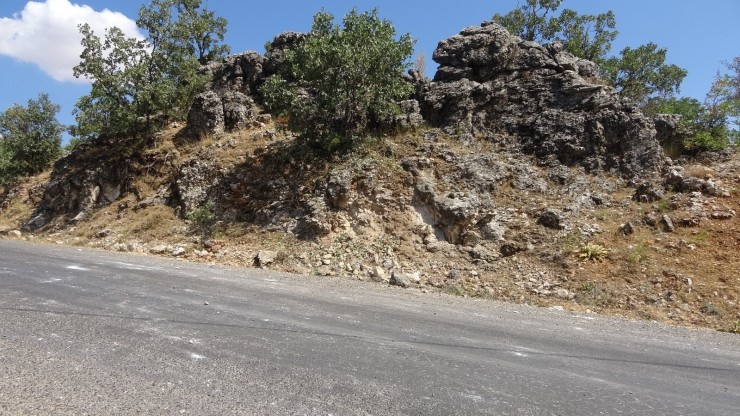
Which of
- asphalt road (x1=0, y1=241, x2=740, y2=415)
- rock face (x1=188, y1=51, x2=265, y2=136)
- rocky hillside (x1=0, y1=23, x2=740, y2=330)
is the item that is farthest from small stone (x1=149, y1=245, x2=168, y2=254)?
rock face (x1=188, y1=51, x2=265, y2=136)

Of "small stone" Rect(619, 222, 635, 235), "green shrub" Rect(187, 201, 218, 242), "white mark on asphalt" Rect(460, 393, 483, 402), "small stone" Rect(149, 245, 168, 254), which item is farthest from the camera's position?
"green shrub" Rect(187, 201, 218, 242)

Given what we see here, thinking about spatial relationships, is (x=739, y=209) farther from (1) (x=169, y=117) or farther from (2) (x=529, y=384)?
(1) (x=169, y=117)

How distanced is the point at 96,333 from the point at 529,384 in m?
4.24

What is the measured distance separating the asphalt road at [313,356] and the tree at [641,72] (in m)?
16.2

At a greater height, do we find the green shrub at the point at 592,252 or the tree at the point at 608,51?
the tree at the point at 608,51

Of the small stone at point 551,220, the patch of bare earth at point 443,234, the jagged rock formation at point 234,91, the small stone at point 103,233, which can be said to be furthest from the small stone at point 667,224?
the small stone at point 103,233

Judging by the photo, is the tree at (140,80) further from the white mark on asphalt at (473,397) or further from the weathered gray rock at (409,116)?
the white mark on asphalt at (473,397)

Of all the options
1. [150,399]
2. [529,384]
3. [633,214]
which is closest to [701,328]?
[633,214]

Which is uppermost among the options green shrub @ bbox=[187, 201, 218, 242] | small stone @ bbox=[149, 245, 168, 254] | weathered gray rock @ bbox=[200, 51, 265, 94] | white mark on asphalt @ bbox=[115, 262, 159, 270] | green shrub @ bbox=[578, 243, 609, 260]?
weathered gray rock @ bbox=[200, 51, 265, 94]

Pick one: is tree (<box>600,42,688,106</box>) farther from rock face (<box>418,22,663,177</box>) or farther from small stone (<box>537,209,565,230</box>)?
small stone (<box>537,209,565,230</box>)

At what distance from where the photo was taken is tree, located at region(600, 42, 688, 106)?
21344 mm

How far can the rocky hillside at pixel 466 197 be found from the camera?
36.1ft

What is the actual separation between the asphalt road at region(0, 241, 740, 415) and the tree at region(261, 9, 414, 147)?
8897 millimetres

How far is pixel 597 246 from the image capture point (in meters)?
11.5
